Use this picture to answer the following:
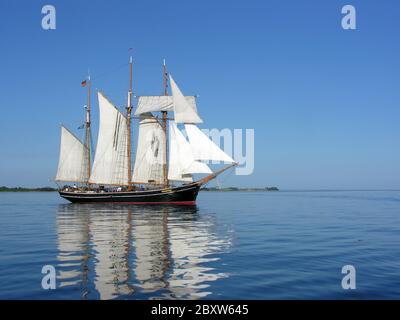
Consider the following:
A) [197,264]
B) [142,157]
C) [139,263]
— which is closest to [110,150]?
[142,157]

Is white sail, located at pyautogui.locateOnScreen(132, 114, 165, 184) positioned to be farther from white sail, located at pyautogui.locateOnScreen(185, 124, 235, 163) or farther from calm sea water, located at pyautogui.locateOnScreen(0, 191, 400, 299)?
calm sea water, located at pyautogui.locateOnScreen(0, 191, 400, 299)

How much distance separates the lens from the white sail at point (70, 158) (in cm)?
7950

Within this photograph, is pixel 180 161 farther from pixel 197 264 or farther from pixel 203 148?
pixel 197 264

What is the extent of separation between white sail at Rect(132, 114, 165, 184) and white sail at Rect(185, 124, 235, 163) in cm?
987

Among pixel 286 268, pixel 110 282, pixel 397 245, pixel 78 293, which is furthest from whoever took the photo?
pixel 397 245

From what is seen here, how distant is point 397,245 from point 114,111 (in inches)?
2368

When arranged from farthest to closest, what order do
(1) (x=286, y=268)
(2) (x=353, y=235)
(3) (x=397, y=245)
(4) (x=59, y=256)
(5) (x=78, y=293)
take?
(2) (x=353, y=235)
(3) (x=397, y=245)
(4) (x=59, y=256)
(1) (x=286, y=268)
(5) (x=78, y=293)

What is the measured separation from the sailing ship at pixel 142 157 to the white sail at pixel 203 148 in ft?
0.55

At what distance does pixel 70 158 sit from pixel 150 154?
16897mm

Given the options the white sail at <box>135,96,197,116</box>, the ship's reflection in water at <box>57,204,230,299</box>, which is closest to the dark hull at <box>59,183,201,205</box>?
the white sail at <box>135,96,197,116</box>

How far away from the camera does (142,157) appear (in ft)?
249
